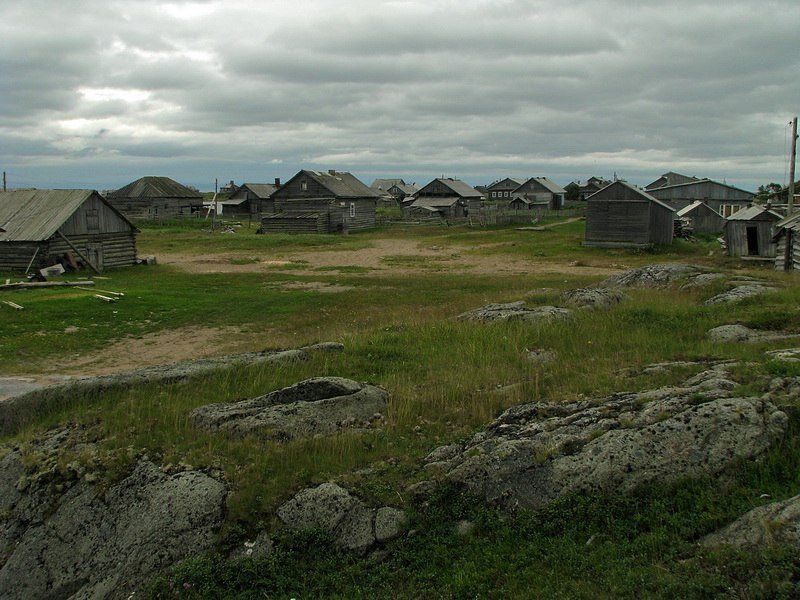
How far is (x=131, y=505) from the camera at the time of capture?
7.41 metres

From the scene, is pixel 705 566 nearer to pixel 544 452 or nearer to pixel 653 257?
pixel 544 452

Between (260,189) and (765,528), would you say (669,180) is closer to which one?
(260,189)

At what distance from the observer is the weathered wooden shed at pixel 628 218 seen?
44.2 meters

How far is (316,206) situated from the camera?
2486 inches

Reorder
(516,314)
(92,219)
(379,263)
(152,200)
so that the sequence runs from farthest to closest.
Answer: (152,200)
(379,263)
(92,219)
(516,314)

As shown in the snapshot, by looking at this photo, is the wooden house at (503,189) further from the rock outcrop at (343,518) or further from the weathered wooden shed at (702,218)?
the rock outcrop at (343,518)

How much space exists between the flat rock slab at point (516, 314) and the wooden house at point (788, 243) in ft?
57.8

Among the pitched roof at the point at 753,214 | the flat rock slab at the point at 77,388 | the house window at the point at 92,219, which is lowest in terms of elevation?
the flat rock slab at the point at 77,388

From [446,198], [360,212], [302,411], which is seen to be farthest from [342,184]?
[302,411]

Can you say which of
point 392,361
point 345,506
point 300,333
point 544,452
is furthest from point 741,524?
point 300,333

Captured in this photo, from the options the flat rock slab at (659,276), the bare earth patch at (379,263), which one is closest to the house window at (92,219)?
the bare earth patch at (379,263)

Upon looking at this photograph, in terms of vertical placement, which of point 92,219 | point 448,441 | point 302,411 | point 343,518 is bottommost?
point 343,518

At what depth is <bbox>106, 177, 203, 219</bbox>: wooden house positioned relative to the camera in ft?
243

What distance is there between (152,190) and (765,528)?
252 feet
